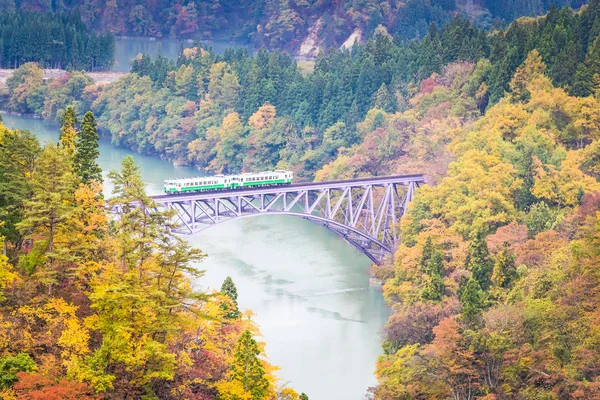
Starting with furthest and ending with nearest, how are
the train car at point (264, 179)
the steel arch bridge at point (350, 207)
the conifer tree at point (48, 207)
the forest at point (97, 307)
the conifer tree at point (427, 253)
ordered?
the train car at point (264, 179)
the steel arch bridge at point (350, 207)
the conifer tree at point (427, 253)
the conifer tree at point (48, 207)
the forest at point (97, 307)

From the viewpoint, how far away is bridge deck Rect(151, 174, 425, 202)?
75.6 m

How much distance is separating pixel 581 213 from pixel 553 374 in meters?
18.1

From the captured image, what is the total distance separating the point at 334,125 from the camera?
114188mm

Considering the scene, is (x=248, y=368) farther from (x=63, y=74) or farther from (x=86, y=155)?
(x=63, y=74)

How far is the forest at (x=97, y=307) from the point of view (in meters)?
52.1

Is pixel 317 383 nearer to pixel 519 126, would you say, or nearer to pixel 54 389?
pixel 54 389

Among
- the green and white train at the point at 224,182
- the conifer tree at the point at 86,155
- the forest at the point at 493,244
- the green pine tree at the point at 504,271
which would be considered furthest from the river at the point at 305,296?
the green pine tree at the point at 504,271

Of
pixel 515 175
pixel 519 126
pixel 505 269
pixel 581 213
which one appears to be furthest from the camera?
pixel 519 126

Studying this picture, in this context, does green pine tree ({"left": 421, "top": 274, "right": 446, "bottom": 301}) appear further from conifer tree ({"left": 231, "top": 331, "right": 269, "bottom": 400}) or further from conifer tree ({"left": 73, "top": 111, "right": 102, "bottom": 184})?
conifer tree ({"left": 73, "top": 111, "right": 102, "bottom": 184})

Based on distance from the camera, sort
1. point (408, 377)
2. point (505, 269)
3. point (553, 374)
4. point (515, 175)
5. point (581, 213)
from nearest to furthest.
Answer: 1. point (553, 374)
2. point (408, 377)
3. point (505, 269)
4. point (581, 213)
5. point (515, 175)

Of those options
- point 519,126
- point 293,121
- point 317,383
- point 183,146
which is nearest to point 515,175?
point 519,126

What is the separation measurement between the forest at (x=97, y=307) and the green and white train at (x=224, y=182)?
18.0 meters

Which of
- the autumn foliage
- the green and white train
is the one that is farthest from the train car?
the autumn foliage

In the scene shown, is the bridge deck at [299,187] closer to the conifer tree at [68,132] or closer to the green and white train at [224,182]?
the green and white train at [224,182]
